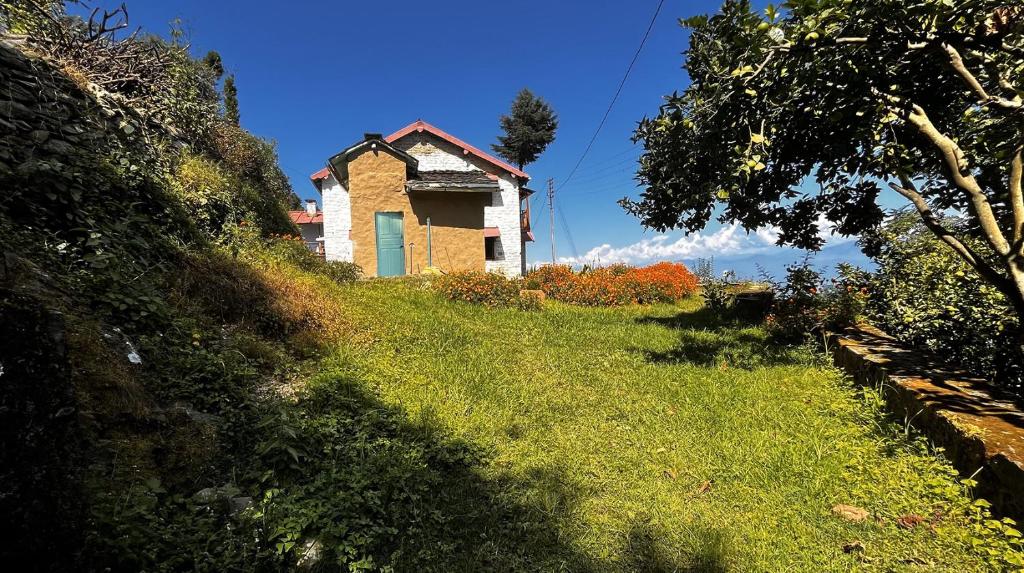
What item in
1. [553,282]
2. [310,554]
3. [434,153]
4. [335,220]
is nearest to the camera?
[310,554]

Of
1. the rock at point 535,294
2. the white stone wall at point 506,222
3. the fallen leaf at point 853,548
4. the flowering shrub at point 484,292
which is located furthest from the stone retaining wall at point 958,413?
the white stone wall at point 506,222

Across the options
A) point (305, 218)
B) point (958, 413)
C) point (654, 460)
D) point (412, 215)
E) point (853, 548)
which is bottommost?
point (853, 548)

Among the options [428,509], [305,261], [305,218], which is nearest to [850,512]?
[428,509]

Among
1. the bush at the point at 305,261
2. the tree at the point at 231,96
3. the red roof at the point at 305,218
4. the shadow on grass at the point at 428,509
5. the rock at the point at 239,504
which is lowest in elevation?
the shadow on grass at the point at 428,509

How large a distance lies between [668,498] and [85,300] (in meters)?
5.19

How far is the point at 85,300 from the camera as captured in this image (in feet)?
11.3

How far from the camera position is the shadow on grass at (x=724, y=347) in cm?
617

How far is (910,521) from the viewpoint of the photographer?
112 inches

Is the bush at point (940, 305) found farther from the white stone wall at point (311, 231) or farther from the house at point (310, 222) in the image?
the white stone wall at point (311, 231)

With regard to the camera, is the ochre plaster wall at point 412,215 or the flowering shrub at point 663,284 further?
the ochre plaster wall at point 412,215

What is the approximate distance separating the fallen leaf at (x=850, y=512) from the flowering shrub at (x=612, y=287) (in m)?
8.89

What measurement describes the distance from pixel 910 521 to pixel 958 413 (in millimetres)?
1107

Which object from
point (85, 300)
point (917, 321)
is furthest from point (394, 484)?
point (917, 321)

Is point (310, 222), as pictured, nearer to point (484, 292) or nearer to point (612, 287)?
point (484, 292)
